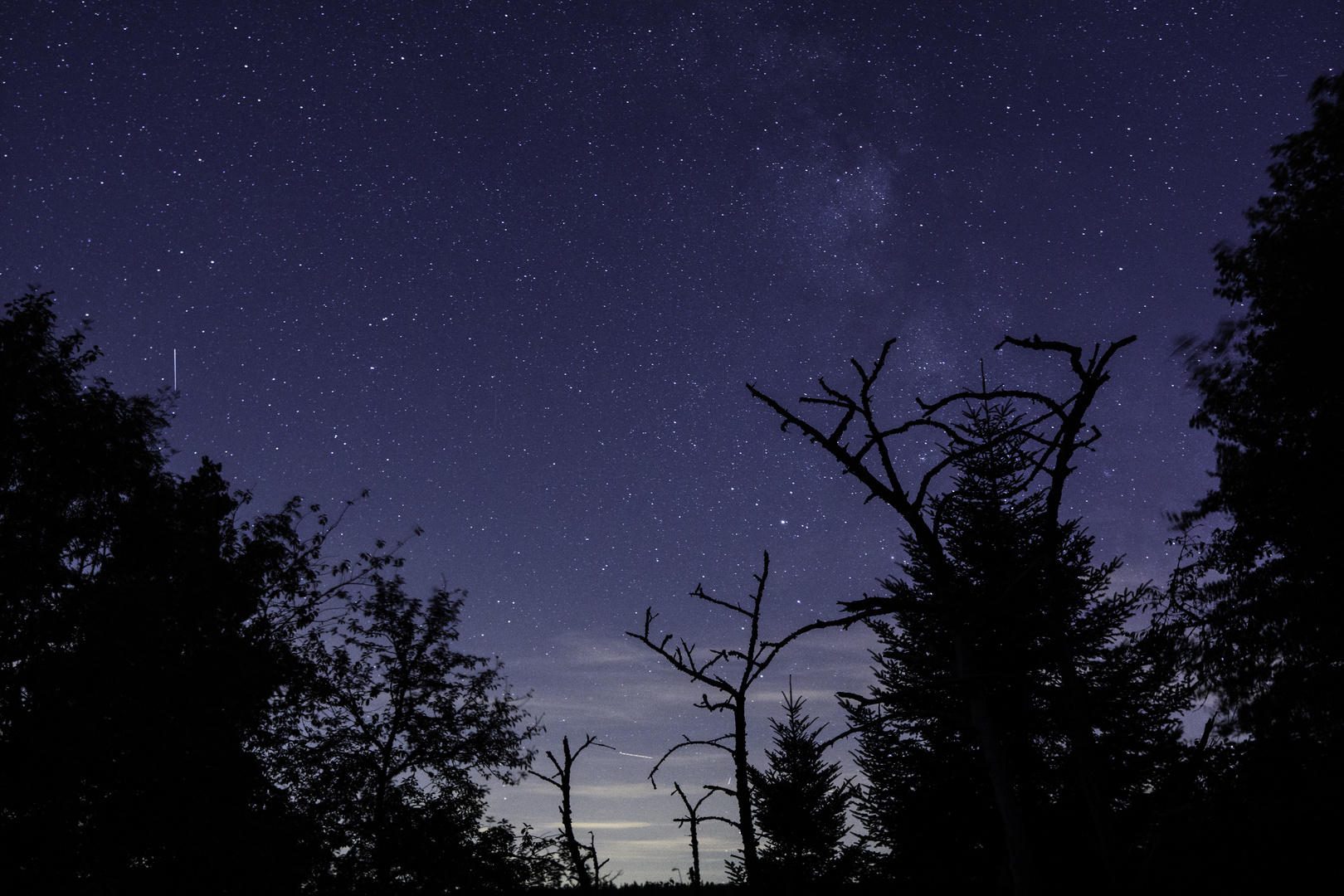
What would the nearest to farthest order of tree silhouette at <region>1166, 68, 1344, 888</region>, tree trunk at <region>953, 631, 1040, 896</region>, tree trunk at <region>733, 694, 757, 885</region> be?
tree trunk at <region>953, 631, 1040, 896</region> < tree trunk at <region>733, 694, 757, 885</region> < tree silhouette at <region>1166, 68, 1344, 888</region>

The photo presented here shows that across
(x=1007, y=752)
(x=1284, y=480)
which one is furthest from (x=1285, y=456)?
(x=1007, y=752)

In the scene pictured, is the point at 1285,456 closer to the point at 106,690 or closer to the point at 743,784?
the point at 743,784

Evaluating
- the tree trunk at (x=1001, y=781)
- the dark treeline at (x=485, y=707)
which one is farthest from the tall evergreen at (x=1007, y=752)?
the tree trunk at (x=1001, y=781)

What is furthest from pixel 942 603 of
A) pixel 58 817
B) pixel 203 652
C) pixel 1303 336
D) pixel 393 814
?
pixel 393 814

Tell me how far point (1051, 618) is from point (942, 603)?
35 cm

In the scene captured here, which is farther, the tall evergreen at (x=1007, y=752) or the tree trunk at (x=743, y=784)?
the tall evergreen at (x=1007, y=752)

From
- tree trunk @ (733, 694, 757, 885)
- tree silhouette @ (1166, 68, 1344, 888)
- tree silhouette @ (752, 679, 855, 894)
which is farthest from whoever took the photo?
tree silhouette @ (752, 679, 855, 894)

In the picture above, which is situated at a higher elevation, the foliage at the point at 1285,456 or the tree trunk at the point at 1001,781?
the foliage at the point at 1285,456

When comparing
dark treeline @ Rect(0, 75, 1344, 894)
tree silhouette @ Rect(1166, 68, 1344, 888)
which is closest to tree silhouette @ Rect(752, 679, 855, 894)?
dark treeline @ Rect(0, 75, 1344, 894)

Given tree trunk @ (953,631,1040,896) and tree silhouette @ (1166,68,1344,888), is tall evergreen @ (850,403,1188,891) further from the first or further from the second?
tree trunk @ (953,631,1040,896)

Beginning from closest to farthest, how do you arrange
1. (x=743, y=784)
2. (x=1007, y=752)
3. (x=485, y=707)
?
(x=743, y=784) → (x=1007, y=752) → (x=485, y=707)

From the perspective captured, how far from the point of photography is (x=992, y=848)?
17156 mm

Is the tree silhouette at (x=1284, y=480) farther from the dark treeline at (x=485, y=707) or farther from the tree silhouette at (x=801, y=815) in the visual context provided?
the tree silhouette at (x=801, y=815)

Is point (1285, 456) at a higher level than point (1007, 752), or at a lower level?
higher
